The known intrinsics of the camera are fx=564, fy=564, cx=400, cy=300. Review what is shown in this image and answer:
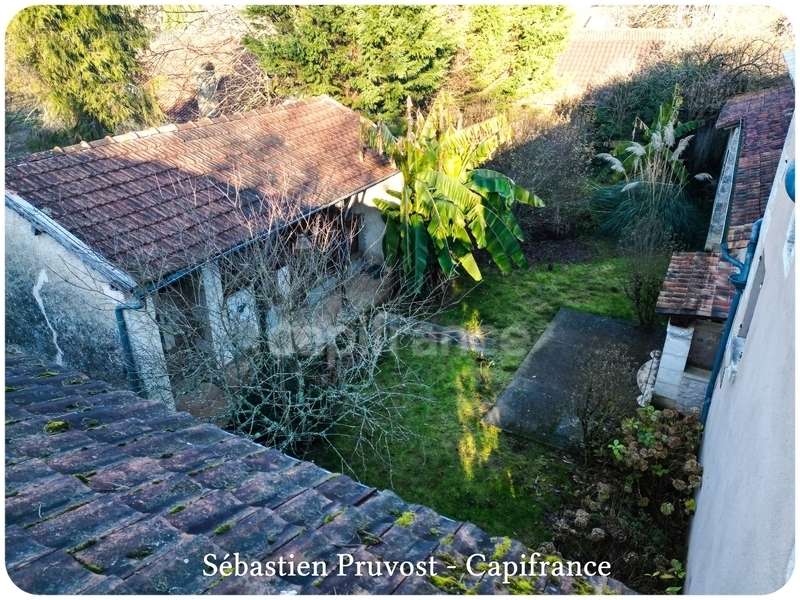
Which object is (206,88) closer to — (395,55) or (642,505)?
(395,55)

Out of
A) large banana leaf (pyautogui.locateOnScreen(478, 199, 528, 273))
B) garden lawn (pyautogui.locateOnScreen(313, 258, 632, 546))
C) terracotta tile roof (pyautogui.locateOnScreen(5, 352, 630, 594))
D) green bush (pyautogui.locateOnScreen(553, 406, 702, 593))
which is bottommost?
garden lawn (pyautogui.locateOnScreen(313, 258, 632, 546))

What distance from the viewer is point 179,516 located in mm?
3121

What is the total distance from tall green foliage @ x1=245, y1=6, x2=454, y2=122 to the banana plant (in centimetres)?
369

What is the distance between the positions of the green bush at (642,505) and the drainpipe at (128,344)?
20.5ft

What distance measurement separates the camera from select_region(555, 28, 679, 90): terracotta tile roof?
22422 mm

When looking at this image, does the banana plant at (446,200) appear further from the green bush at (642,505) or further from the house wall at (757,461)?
the house wall at (757,461)

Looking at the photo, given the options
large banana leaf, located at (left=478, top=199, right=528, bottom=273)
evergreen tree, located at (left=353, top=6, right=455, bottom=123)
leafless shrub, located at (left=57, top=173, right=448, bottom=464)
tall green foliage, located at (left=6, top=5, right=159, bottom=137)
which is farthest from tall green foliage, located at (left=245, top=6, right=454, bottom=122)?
leafless shrub, located at (left=57, top=173, right=448, bottom=464)

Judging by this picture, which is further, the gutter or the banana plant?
the banana plant

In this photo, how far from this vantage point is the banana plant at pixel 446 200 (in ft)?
38.3

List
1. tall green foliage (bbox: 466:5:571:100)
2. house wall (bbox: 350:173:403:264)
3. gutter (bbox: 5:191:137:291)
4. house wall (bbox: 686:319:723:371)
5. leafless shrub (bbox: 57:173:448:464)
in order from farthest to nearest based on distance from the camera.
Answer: tall green foliage (bbox: 466:5:571:100), house wall (bbox: 350:173:403:264), house wall (bbox: 686:319:723:371), leafless shrub (bbox: 57:173:448:464), gutter (bbox: 5:191:137:291)

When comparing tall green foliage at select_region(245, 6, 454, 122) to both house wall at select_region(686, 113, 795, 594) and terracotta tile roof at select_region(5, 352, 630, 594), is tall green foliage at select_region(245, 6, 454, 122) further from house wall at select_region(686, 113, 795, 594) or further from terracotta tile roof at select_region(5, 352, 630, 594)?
terracotta tile roof at select_region(5, 352, 630, 594)

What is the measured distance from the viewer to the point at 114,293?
7898 mm

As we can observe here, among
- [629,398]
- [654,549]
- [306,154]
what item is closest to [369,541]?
[654,549]

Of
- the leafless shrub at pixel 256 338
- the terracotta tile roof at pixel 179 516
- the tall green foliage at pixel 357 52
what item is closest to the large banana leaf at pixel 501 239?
the leafless shrub at pixel 256 338
